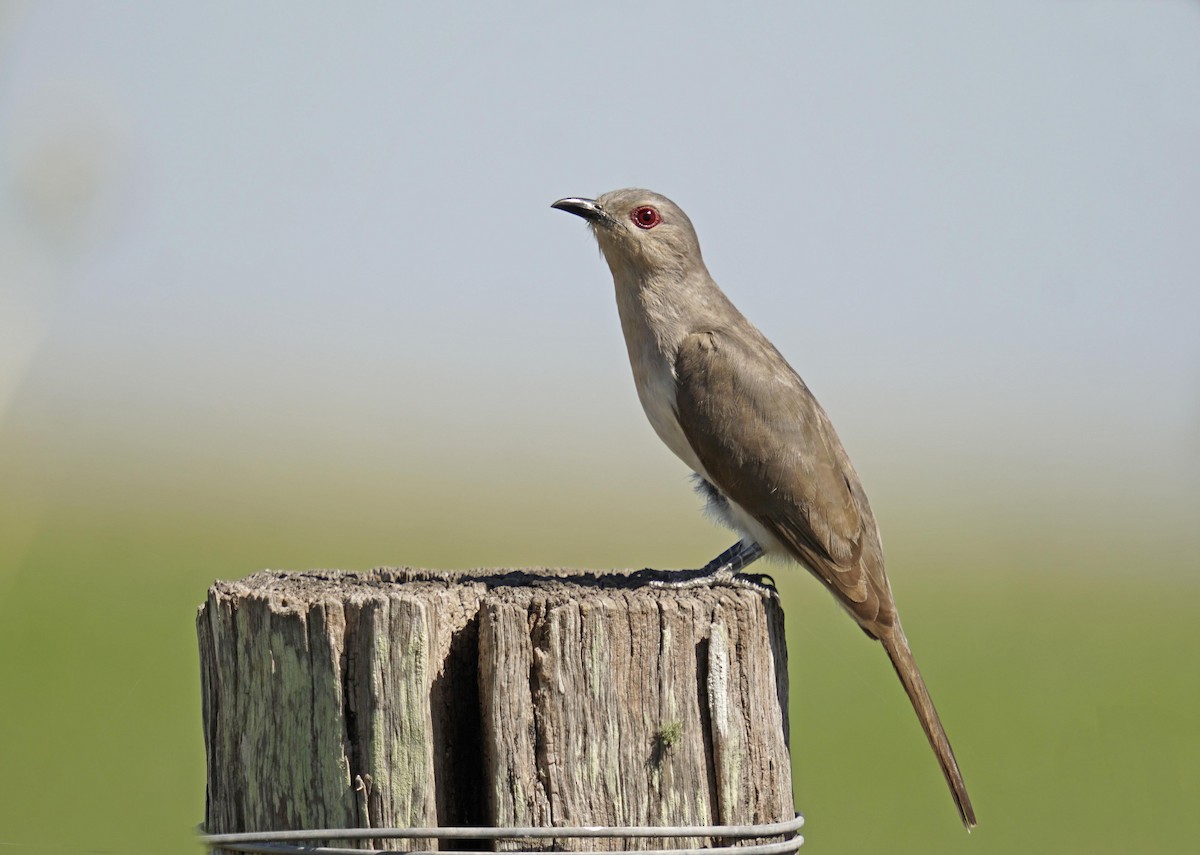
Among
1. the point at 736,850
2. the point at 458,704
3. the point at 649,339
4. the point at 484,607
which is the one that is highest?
the point at 649,339

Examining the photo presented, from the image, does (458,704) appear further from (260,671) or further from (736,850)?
(736,850)

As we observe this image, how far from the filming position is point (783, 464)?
221 inches

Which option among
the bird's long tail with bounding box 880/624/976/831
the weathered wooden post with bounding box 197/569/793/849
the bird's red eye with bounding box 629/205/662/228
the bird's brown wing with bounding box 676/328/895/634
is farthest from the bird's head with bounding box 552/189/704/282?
the weathered wooden post with bounding box 197/569/793/849

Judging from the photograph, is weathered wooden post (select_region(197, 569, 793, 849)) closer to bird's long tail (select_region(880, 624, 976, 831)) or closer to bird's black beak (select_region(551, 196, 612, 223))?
bird's long tail (select_region(880, 624, 976, 831))

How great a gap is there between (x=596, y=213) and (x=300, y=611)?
356 cm

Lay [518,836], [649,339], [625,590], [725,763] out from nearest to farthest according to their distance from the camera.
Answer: [518,836], [725,763], [625,590], [649,339]

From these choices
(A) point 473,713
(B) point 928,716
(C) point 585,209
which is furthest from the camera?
(C) point 585,209

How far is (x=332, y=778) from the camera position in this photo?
10.3 feet

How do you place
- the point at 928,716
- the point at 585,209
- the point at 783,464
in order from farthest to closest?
the point at 585,209
the point at 783,464
the point at 928,716

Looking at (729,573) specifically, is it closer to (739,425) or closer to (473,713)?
(739,425)

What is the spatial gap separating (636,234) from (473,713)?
353 cm

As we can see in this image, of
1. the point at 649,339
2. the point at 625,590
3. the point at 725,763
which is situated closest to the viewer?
the point at 725,763

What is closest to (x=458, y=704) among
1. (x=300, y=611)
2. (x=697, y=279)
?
(x=300, y=611)

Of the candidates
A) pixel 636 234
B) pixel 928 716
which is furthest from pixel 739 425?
pixel 928 716
